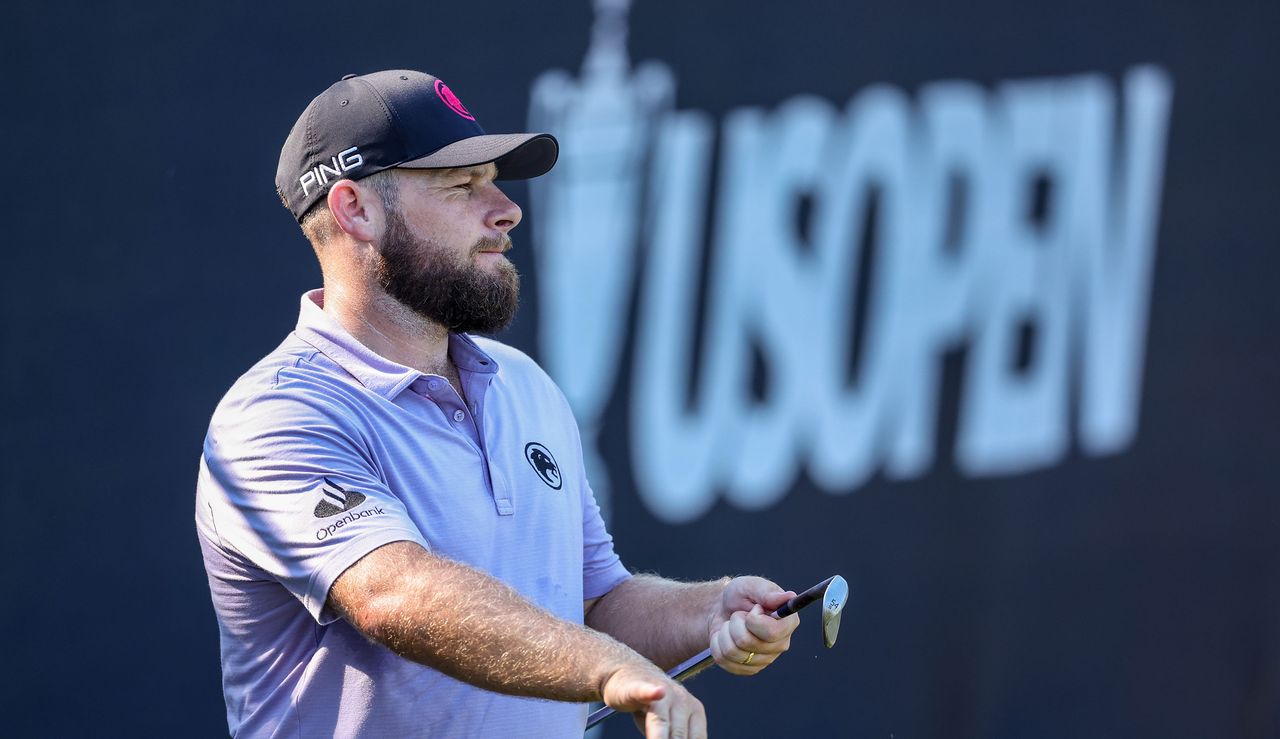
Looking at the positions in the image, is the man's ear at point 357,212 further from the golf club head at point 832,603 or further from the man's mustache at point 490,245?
the golf club head at point 832,603

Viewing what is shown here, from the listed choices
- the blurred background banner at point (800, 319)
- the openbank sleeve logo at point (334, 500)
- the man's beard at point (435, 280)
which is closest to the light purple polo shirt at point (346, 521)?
the openbank sleeve logo at point (334, 500)

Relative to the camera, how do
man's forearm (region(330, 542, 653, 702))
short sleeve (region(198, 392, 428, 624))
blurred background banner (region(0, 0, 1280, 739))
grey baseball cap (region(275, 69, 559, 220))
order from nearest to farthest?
man's forearm (region(330, 542, 653, 702)), short sleeve (region(198, 392, 428, 624)), grey baseball cap (region(275, 69, 559, 220)), blurred background banner (region(0, 0, 1280, 739))

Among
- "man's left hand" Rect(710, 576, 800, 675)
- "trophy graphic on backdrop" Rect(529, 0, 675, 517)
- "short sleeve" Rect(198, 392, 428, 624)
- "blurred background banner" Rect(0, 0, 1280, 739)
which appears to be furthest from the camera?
"trophy graphic on backdrop" Rect(529, 0, 675, 517)

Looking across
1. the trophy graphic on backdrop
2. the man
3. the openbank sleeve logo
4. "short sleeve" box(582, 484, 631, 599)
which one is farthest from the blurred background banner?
the openbank sleeve logo

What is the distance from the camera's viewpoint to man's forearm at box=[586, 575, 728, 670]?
6.43ft

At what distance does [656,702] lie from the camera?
1.37 metres

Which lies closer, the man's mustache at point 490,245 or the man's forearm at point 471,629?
the man's forearm at point 471,629

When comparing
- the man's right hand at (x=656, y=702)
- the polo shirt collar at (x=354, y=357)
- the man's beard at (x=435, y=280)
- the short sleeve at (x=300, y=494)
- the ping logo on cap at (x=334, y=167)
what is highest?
the ping logo on cap at (x=334, y=167)

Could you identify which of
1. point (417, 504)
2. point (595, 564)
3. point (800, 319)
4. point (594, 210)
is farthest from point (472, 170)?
point (800, 319)

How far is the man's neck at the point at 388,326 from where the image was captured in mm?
1912

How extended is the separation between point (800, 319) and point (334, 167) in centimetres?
167

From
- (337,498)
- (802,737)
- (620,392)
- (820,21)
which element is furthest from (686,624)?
(820,21)

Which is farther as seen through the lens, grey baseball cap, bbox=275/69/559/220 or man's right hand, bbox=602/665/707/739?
grey baseball cap, bbox=275/69/559/220

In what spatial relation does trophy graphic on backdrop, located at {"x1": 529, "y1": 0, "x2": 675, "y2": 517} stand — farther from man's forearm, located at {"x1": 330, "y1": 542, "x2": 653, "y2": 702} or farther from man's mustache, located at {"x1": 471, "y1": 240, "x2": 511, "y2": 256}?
man's forearm, located at {"x1": 330, "y1": 542, "x2": 653, "y2": 702}
